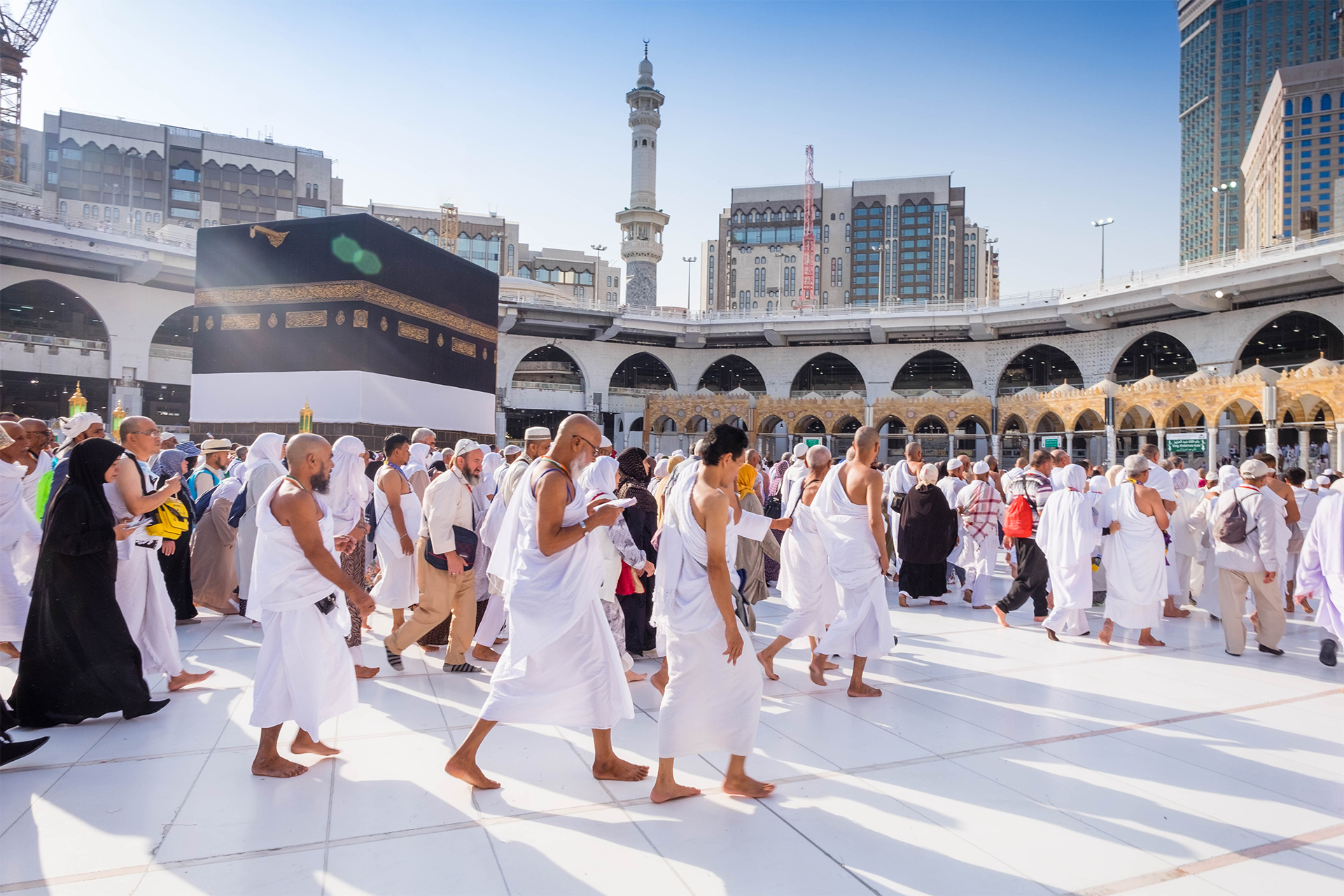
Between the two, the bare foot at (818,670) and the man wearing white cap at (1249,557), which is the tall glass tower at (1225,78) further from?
the bare foot at (818,670)

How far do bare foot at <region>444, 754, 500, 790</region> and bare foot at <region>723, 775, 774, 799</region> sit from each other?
33.8 inches

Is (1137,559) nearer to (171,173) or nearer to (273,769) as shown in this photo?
(273,769)

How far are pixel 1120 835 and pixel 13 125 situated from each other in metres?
58.7

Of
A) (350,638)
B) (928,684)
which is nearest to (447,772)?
(350,638)

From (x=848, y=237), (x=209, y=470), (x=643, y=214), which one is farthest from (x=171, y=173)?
(x=209, y=470)

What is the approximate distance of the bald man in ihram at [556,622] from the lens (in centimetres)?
271

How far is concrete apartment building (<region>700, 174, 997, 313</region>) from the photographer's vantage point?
233ft

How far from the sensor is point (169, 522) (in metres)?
3.76

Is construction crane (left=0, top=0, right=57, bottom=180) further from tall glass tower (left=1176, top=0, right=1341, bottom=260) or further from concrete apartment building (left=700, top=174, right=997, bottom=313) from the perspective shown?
tall glass tower (left=1176, top=0, right=1341, bottom=260)

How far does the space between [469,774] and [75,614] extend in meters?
2.07

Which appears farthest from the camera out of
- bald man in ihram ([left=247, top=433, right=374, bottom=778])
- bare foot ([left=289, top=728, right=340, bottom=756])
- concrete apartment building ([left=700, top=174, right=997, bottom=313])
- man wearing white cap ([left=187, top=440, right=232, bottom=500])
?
concrete apartment building ([left=700, top=174, right=997, bottom=313])

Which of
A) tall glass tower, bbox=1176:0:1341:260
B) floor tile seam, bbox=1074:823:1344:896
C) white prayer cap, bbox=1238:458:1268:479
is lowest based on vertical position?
floor tile seam, bbox=1074:823:1344:896

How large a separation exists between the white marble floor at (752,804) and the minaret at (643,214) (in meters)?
40.3

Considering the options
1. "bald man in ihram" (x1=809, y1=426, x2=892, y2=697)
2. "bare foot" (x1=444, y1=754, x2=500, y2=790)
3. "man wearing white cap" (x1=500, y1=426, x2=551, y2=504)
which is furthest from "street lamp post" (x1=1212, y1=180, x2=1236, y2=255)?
"bare foot" (x1=444, y1=754, x2=500, y2=790)
